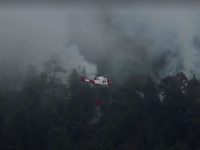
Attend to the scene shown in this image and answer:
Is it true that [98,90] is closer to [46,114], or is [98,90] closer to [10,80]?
[46,114]

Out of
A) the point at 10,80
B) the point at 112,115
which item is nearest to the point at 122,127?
the point at 112,115

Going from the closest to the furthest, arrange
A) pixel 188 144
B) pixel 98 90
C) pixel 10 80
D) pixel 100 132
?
pixel 188 144
pixel 100 132
pixel 98 90
pixel 10 80

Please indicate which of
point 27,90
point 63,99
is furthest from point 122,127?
point 27,90

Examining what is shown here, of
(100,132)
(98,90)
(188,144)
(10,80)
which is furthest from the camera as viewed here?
(10,80)

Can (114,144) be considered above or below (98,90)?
below

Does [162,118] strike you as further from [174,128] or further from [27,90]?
[27,90]

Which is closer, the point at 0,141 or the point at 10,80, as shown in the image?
the point at 0,141
